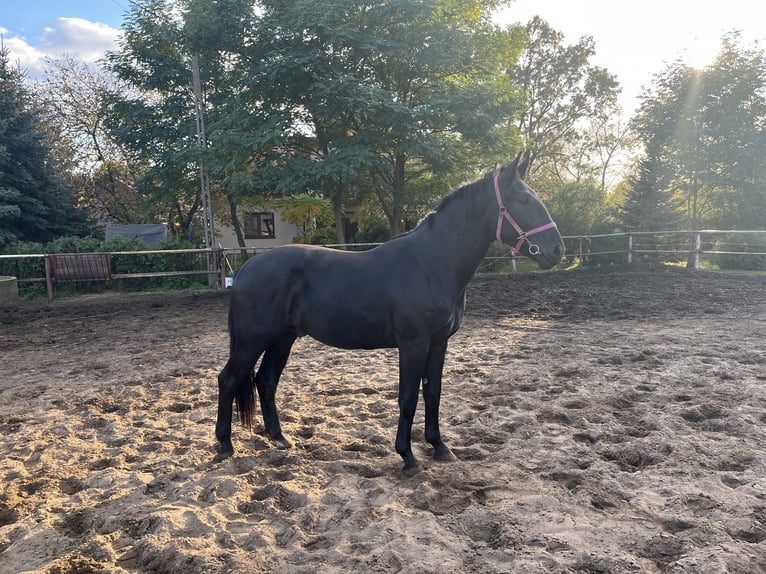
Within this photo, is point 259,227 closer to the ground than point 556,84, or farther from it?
closer to the ground

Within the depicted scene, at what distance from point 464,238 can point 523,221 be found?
39cm

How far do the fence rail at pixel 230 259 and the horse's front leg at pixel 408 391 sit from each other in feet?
20.4

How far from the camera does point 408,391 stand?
9.99 feet

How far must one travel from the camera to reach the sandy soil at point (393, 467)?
2.14 meters

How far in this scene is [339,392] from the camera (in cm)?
458

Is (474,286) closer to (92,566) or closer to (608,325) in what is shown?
(608,325)

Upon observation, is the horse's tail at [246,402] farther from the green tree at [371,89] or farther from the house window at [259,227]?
the house window at [259,227]

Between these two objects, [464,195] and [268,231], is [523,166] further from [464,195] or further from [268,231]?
[268,231]

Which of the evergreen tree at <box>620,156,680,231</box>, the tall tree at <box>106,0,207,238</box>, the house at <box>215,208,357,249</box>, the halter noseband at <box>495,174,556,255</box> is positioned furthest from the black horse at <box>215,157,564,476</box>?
the house at <box>215,208,357,249</box>

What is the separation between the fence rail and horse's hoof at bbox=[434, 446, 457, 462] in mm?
6305

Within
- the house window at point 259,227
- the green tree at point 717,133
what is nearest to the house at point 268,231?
the house window at point 259,227

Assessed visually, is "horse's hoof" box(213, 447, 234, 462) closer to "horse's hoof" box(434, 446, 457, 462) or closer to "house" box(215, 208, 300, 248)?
"horse's hoof" box(434, 446, 457, 462)

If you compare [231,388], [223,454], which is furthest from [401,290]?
[223,454]

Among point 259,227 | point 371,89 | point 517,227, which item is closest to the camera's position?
point 517,227
